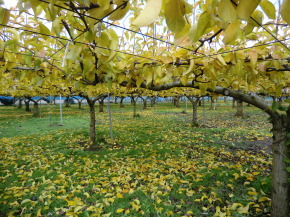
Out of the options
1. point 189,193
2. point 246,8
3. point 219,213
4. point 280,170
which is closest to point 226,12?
point 246,8

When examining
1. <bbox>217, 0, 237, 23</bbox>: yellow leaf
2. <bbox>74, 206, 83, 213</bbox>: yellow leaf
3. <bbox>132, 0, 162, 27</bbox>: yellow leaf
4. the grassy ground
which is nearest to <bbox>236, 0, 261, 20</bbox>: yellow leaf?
<bbox>217, 0, 237, 23</bbox>: yellow leaf

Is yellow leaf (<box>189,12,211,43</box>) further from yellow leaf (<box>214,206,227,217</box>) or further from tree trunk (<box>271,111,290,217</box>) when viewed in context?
yellow leaf (<box>214,206,227,217</box>)

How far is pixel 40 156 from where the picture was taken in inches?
223

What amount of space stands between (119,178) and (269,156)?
464 centimetres

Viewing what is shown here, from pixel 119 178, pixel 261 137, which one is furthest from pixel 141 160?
pixel 261 137

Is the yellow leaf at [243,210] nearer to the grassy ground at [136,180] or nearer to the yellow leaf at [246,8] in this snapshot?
the grassy ground at [136,180]

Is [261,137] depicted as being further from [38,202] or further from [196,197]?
[38,202]

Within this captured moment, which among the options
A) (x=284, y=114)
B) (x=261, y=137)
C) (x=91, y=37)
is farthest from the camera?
(x=261, y=137)

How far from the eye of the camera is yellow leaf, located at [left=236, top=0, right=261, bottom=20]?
0.44 metres

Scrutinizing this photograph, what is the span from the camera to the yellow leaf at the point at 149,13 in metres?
0.30

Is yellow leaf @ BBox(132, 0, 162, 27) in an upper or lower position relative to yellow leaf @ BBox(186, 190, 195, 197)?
upper

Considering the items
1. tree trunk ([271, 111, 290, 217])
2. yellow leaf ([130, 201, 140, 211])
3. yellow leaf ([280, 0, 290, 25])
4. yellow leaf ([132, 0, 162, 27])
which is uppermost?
yellow leaf ([280, 0, 290, 25])

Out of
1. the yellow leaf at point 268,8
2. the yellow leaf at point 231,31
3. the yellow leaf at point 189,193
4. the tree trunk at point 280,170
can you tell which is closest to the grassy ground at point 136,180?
the yellow leaf at point 189,193

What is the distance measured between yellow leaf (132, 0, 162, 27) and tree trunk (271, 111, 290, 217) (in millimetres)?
2780
